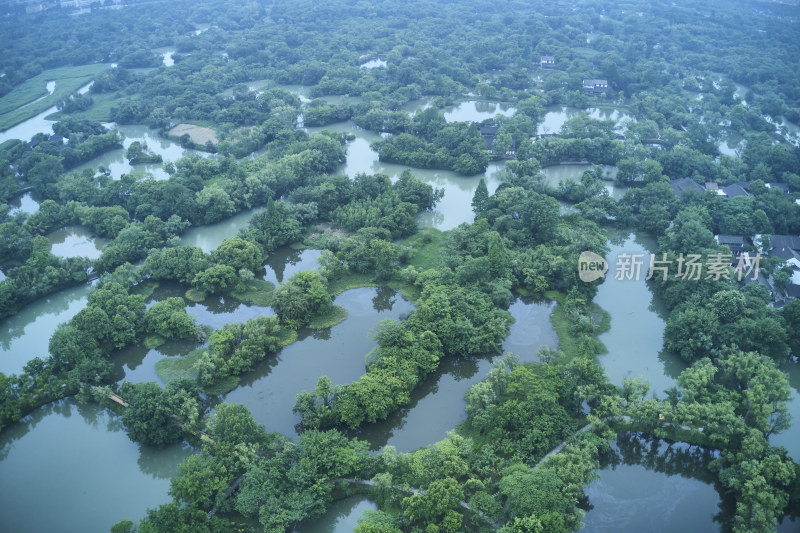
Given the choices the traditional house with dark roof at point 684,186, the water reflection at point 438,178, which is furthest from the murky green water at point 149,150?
the traditional house with dark roof at point 684,186

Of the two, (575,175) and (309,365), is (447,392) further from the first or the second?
(575,175)

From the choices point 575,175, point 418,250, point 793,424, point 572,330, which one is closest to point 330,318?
point 418,250

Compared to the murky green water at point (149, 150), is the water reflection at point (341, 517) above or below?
below

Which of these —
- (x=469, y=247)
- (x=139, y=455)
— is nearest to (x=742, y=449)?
(x=469, y=247)

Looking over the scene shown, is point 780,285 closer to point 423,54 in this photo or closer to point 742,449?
point 742,449

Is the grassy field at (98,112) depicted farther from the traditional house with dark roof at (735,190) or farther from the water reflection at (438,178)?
the traditional house with dark roof at (735,190)

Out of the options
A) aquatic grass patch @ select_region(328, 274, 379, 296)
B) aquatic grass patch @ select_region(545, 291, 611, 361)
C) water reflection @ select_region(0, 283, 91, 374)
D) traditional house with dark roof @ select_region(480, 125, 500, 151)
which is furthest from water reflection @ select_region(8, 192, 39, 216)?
aquatic grass patch @ select_region(545, 291, 611, 361)

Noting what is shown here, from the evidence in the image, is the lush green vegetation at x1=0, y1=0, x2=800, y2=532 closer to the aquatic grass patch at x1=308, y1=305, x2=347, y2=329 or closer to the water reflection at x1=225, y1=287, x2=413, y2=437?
the aquatic grass patch at x1=308, y1=305, x2=347, y2=329
